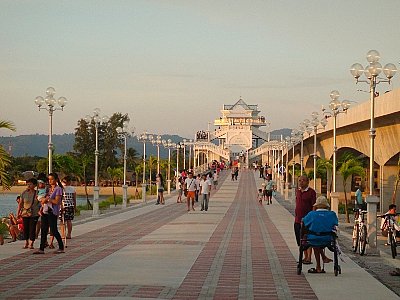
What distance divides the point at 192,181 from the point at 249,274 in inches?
921

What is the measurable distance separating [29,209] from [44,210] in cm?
136

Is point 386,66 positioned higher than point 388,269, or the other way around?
point 386,66

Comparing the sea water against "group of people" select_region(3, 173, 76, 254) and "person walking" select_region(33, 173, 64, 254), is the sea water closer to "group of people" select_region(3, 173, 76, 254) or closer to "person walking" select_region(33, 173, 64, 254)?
"group of people" select_region(3, 173, 76, 254)

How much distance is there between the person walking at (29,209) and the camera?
1925 centimetres

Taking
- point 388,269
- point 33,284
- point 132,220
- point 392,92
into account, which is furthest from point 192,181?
Answer: point 33,284

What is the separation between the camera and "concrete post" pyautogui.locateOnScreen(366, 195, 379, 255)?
62.9 ft

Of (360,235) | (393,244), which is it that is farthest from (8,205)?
(393,244)

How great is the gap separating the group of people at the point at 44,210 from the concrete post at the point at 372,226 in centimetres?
680

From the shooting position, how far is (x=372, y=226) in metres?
19.3

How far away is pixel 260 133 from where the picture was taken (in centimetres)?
17975

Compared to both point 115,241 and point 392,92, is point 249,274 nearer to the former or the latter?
point 115,241

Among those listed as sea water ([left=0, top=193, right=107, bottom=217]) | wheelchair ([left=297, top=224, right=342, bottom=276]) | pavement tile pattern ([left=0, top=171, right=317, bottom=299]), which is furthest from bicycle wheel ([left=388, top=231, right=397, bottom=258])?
sea water ([left=0, top=193, right=107, bottom=217])

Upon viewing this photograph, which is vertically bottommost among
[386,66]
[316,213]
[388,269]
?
[388,269]

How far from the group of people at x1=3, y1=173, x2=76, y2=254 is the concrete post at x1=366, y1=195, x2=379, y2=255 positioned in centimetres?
680
